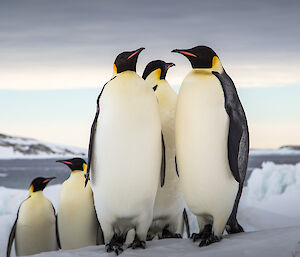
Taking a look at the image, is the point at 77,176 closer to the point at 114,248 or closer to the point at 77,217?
the point at 77,217

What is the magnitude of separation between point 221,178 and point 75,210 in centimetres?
103

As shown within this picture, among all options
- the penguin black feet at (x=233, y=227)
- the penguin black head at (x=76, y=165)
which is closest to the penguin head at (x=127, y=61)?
the penguin black head at (x=76, y=165)

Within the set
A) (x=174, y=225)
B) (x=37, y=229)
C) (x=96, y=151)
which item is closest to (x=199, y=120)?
(x=96, y=151)

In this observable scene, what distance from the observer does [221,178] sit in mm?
1899

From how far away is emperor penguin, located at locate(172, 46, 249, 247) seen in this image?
1.89 metres

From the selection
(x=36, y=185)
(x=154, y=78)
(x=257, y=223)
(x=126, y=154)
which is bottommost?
(x=257, y=223)

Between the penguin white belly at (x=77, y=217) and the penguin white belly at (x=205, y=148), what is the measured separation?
81 centimetres

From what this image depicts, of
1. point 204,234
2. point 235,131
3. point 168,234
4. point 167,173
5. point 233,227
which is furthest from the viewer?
point 168,234

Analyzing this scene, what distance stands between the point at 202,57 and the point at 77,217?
1.21 meters

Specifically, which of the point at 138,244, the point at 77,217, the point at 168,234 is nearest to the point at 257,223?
the point at 168,234

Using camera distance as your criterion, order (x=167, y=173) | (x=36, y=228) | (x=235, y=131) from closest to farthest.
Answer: (x=235, y=131) → (x=167, y=173) → (x=36, y=228)

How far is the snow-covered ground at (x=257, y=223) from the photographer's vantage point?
5.72ft

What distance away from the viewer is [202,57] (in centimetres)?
202

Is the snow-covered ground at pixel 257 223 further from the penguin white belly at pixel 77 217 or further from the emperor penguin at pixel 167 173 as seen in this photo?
the penguin white belly at pixel 77 217
